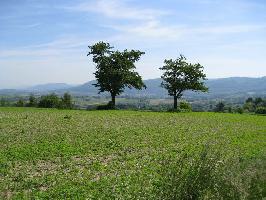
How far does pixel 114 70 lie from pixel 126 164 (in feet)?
195

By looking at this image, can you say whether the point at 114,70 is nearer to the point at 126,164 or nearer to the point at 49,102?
the point at 49,102

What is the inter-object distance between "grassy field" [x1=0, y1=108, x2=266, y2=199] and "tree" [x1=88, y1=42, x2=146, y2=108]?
137 ft

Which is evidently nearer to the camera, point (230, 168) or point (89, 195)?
point (230, 168)

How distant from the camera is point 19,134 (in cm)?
3406

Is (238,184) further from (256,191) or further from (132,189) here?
(132,189)

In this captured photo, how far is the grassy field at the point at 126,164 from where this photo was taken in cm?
1380

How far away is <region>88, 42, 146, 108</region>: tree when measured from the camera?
81438 millimetres

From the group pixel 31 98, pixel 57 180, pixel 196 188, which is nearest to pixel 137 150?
pixel 57 180

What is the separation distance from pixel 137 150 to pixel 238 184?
14947 millimetres

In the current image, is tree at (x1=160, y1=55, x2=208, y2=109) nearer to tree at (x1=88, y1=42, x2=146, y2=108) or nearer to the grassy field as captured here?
tree at (x1=88, y1=42, x2=146, y2=108)

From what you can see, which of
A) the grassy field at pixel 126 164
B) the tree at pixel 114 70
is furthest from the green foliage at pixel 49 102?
the grassy field at pixel 126 164

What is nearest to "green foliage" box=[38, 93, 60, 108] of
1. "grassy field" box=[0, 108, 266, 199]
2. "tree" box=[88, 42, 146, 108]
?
"tree" box=[88, 42, 146, 108]

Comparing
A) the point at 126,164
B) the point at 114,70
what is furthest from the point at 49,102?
the point at 126,164

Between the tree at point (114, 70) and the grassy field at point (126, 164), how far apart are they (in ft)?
137
